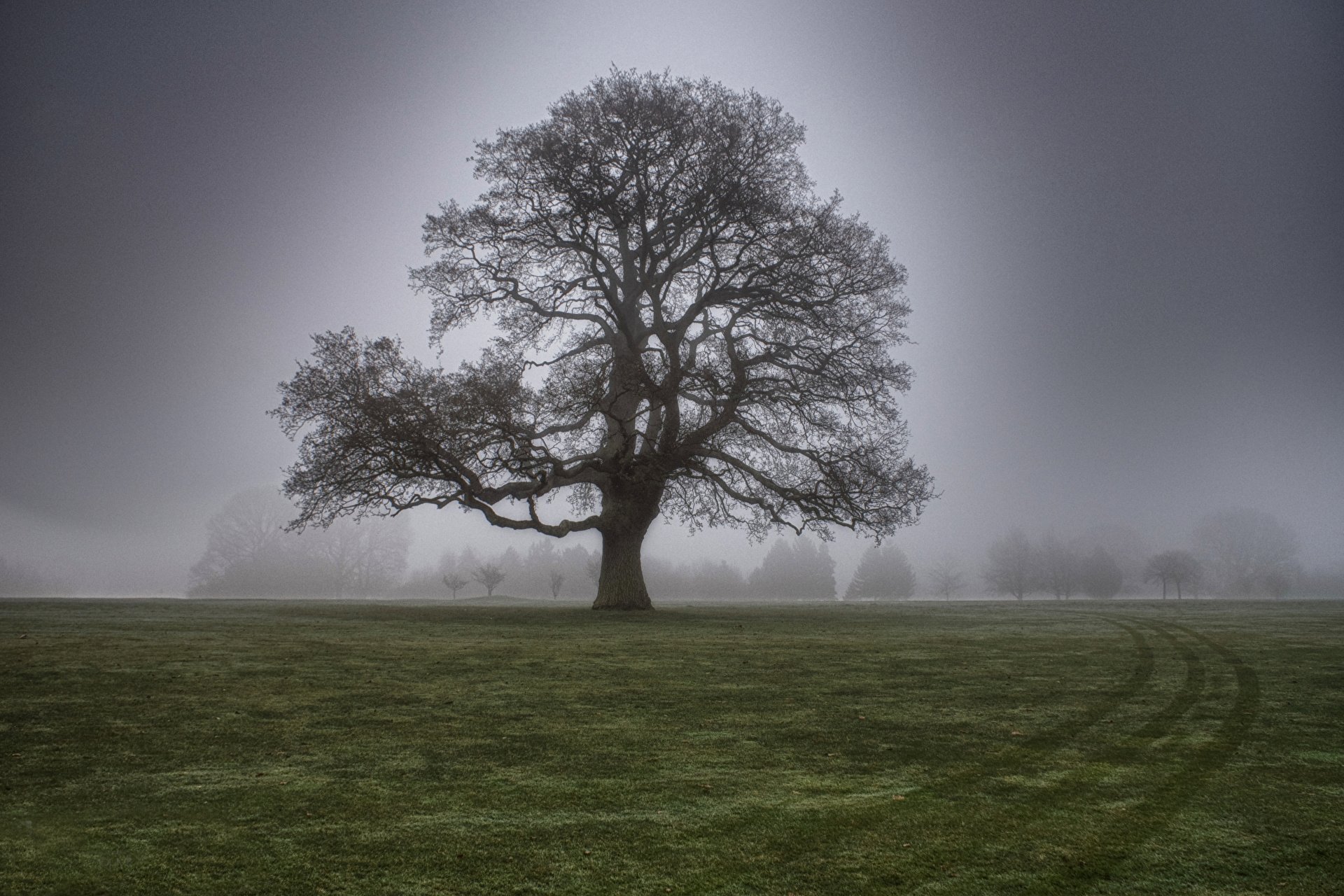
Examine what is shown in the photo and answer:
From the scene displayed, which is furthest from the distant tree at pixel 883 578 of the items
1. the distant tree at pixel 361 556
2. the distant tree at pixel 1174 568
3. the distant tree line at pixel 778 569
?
the distant tree at pixel 361 556

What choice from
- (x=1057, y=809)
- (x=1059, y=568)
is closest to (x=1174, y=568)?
(x=1059, y=568)

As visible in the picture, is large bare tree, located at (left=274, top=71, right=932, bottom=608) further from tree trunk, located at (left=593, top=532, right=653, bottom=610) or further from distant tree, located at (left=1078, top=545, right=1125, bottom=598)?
distant tree, located at (left=1078, top=545, right=1125, bottom=598)

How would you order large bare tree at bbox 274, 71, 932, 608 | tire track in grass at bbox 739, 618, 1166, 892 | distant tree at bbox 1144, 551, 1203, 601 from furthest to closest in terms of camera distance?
distant tree at bbox 1144, 551, 1203, 601, large bare tree at bbox 274, 71, 932, 608, tire track in grass at bbox 739, 618, 1166, 892

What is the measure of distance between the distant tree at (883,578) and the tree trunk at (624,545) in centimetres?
6945

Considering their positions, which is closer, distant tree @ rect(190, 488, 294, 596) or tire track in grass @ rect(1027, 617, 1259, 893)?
tire track in grass @ rect(1027, 617, 1259, 893)

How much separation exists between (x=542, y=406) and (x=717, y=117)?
36.0 feet

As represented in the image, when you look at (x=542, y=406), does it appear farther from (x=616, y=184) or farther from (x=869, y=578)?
(x=869, y=578)

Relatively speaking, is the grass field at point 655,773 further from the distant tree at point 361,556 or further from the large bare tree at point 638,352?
the distant tree at point 361,556

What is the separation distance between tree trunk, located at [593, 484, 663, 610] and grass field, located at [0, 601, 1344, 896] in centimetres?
1292

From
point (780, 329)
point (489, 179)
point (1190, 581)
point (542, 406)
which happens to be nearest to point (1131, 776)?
point (542, 406)

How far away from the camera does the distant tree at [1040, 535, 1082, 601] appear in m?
79.7

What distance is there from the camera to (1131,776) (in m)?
5.46

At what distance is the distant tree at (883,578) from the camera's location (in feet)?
292

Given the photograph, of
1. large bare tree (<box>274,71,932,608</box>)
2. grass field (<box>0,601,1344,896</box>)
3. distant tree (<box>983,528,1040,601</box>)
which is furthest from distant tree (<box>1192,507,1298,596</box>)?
grass field (<box>0,601,1344,896</box>)
